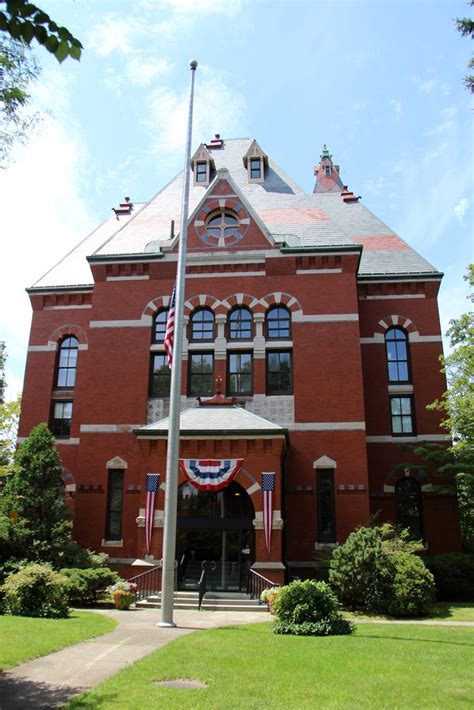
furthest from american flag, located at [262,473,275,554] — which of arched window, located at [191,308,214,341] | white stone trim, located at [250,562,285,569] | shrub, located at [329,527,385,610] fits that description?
arched window, located at [191,308,214,341]

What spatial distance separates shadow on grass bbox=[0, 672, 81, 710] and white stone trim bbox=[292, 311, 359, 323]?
19.1 metres

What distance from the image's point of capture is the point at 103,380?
26297 mm

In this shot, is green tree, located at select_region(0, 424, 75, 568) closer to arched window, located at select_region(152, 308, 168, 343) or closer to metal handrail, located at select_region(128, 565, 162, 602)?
metal handrail, located at select_region(128, 565, 162, 602)

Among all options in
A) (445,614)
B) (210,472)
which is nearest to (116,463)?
(210,472)

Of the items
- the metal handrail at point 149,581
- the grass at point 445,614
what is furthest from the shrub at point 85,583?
the grass at point 445,614

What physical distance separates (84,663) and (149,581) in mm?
10893

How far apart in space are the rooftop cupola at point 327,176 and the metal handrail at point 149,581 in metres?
32.2

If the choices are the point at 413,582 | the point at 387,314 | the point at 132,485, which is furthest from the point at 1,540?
the point at 387,314

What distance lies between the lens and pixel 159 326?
2700cm

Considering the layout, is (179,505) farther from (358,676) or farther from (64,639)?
(358,676)

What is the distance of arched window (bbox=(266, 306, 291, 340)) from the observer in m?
26.1

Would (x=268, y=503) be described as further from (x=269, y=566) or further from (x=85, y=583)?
(x=85, y=583)

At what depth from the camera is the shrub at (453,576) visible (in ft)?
71.9

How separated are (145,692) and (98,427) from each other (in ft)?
60.1
